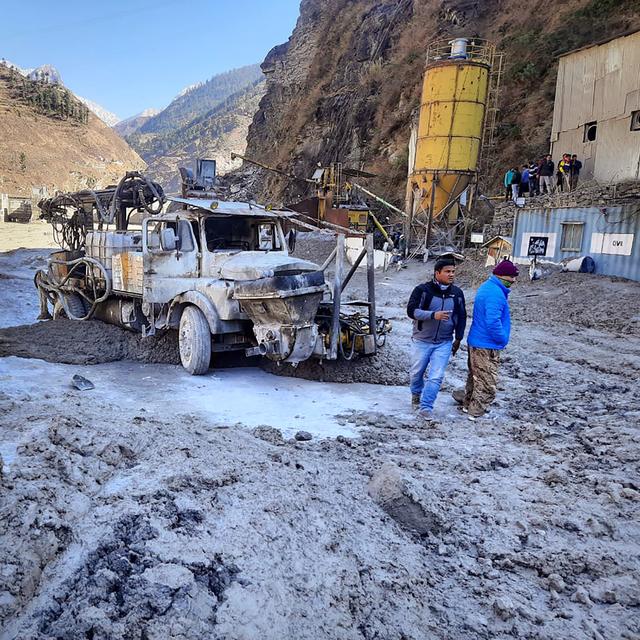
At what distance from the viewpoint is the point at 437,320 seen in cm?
554

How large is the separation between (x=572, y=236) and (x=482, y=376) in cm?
1277

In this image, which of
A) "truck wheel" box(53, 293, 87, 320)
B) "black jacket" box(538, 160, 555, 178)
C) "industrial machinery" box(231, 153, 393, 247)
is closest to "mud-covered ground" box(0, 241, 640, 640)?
"truck wheel" box(53, 293, 87, 320)

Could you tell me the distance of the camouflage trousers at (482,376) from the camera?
18.5 feet

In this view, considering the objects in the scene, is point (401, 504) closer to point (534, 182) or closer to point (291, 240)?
point (291, 240)

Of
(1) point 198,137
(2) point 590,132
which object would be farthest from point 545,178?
(1) point 198,137

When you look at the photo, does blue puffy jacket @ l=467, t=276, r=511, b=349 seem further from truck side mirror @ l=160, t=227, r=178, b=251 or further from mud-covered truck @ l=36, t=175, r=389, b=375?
truck side mirror @ l=160, t=227, r=178, b=251

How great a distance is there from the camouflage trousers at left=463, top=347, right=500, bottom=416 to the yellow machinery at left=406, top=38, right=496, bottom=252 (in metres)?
19.5

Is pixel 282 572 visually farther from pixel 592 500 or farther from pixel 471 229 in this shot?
pixel 471 229

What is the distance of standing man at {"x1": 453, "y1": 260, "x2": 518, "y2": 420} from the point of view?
5465 millimetres

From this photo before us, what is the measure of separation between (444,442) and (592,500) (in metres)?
1.43

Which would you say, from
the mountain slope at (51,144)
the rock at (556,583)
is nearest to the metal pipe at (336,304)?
the rock at (556,583)

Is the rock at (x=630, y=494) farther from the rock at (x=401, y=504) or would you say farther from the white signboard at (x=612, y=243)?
the white signboard at (x=612, y=243)

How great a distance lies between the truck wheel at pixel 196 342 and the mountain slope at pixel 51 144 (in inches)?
2745

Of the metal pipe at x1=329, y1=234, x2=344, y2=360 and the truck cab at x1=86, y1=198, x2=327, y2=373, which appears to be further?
the metal pipe at x1=329, y1=234, x2=344, y2=360
